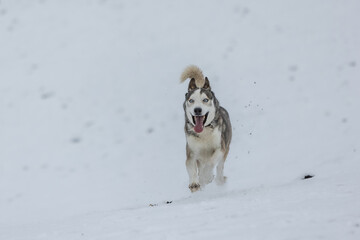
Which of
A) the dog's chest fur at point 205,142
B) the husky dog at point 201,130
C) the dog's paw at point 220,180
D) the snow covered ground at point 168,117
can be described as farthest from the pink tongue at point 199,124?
the dog's paw at point 220,180

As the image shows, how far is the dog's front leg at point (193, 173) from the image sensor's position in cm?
630

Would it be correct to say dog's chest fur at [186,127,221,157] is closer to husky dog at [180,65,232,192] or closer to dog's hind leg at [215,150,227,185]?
husky dog at [180,65,232,192]

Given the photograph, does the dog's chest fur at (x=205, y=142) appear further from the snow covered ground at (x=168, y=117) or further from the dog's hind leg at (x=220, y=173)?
the snow covered ground at (x=168, y=117)

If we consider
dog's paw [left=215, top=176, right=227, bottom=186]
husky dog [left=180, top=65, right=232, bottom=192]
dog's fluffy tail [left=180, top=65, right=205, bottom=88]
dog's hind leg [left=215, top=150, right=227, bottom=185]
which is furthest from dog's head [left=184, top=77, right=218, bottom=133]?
dog's paw [left=215, top=176, right=227, bottom=186]

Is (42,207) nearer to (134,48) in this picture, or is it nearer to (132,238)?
(132,238)

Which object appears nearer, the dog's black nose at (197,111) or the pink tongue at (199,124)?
the dog's black nose at (197,111)

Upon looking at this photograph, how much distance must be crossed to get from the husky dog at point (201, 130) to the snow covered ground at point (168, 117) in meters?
0.30

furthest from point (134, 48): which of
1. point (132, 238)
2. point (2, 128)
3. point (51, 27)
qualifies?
point (132, 238)

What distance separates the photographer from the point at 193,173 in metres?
6.48

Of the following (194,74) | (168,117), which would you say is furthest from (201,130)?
(168,117)

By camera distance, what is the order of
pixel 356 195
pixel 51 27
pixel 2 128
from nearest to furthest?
1. pixel 356 195
2. pixel 2 128
3. pixel 51 27

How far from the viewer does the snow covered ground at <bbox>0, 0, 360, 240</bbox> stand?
4578 mm

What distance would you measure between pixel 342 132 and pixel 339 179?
17.7 ft

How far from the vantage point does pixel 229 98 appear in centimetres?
1362
